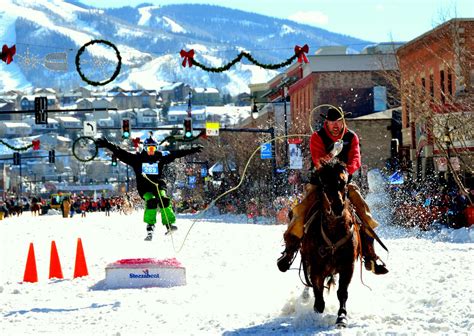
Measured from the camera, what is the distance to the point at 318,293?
12.5 metres

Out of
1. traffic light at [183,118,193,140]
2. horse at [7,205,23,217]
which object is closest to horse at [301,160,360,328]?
traffic light at [183,118,193,140]

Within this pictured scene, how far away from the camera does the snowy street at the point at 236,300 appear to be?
41.1 feet

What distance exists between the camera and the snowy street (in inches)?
493

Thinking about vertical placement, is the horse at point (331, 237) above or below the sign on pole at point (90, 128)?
below

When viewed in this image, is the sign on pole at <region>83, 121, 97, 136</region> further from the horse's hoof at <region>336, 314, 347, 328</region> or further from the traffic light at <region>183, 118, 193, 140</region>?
the horse's hoof at <region>336, 314, 347, 328</region>

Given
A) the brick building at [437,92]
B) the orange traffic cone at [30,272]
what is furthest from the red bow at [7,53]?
the brick building at [437,92]

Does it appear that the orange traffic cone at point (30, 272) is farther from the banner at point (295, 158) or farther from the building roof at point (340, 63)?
the building roof at point (340, 63)

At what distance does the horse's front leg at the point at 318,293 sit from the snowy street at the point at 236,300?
0.10 m

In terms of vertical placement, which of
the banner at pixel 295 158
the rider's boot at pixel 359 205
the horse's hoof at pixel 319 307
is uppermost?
the banner at pixel 295 158

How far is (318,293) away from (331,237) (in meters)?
0.72

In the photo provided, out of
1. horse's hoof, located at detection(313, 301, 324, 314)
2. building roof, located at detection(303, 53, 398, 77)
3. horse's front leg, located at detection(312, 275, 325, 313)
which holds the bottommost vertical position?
horse's hoof, located at detection(313, 301, 324, 314)

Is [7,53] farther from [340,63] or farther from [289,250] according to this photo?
[340,63]

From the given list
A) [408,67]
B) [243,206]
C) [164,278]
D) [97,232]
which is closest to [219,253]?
[164,278]

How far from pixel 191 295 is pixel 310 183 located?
4.44 metres
